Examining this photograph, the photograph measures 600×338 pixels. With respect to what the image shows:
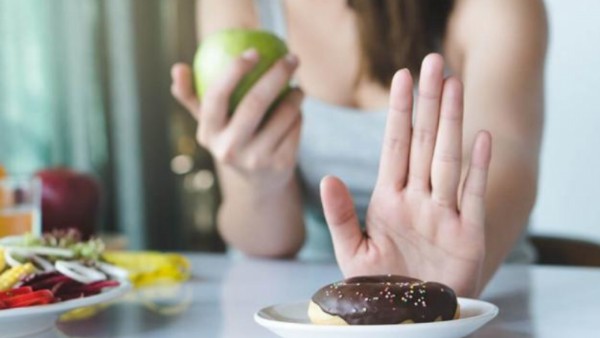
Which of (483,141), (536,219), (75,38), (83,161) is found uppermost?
(75,38)

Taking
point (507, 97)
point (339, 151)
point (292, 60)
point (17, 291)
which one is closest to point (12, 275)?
point (17, 291)

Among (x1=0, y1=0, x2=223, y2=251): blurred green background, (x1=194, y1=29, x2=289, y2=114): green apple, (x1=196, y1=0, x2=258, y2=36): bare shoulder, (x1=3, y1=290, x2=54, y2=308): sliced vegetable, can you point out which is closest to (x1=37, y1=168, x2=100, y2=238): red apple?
(x1=196, y1=0, x2=258, y2=36): bare shoulder

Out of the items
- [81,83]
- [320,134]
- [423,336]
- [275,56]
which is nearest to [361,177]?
[320,134]

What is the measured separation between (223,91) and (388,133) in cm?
30

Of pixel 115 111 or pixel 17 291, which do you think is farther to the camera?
pixel 115 111

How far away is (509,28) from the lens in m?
1.22

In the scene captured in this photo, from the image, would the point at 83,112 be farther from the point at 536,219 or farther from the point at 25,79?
the point at 536,219

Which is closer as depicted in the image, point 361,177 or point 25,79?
point 361,177

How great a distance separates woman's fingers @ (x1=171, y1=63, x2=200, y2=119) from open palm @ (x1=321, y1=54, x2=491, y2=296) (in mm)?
401

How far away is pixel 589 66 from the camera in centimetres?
274

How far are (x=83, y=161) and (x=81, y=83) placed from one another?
0.26 metres

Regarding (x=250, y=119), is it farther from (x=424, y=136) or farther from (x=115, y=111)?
(x=115, y=111)

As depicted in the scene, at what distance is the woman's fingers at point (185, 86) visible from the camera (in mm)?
1209

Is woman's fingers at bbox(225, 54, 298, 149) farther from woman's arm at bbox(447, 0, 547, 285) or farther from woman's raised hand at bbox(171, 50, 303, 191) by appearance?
woman's arm at bbox(447, 0, 547, 285)
